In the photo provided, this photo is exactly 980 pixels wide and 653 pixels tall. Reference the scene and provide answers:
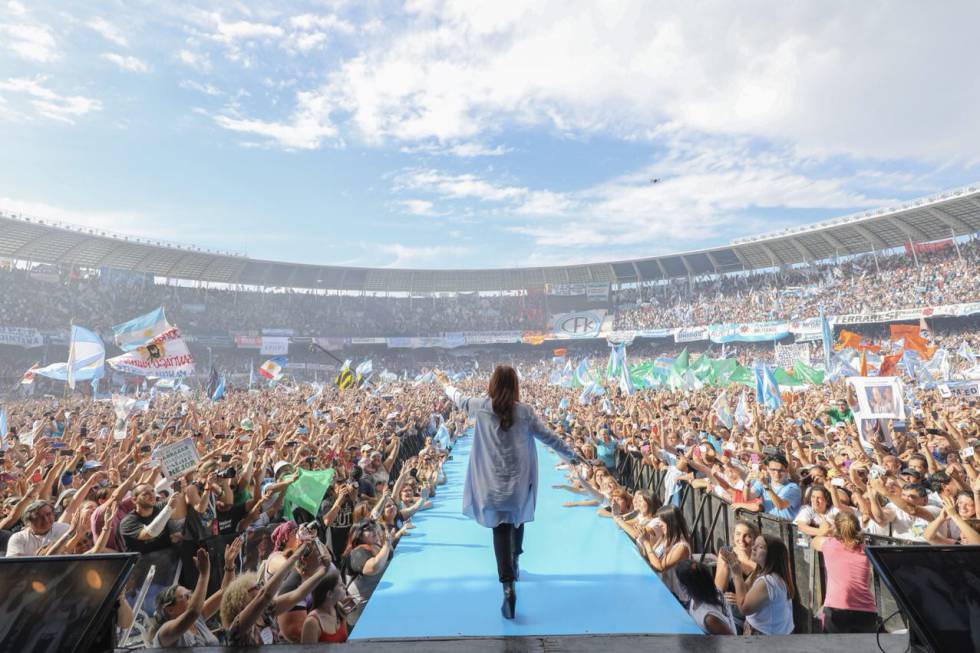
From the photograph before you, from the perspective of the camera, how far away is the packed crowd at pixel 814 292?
3894 cm

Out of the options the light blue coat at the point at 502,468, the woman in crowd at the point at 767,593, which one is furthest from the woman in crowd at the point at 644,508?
the light blue coat at the point at 502,468

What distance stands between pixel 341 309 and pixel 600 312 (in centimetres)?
2819

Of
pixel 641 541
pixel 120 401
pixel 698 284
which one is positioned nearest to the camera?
pixel 641 541

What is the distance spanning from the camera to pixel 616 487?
272 inches

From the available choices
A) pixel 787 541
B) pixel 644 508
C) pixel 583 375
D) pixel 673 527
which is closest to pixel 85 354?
pixel 644 508

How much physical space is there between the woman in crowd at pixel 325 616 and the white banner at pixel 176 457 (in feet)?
10.6

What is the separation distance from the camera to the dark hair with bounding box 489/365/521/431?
3.36 m

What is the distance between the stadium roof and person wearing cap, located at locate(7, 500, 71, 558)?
143ft

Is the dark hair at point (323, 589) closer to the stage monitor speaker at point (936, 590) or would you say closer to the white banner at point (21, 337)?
the stage monitor speaker at point (936, 590)

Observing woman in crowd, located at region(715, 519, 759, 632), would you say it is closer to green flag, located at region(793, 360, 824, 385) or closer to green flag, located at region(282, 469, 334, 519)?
green flag, located at region(282, 469, 334, 519)

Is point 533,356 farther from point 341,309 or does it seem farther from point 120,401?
point 120,401

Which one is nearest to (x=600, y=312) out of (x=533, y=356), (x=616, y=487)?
(x=533, y=356)

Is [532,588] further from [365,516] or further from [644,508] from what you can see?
[365,516]

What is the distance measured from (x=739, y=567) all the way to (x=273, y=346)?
167 feet
